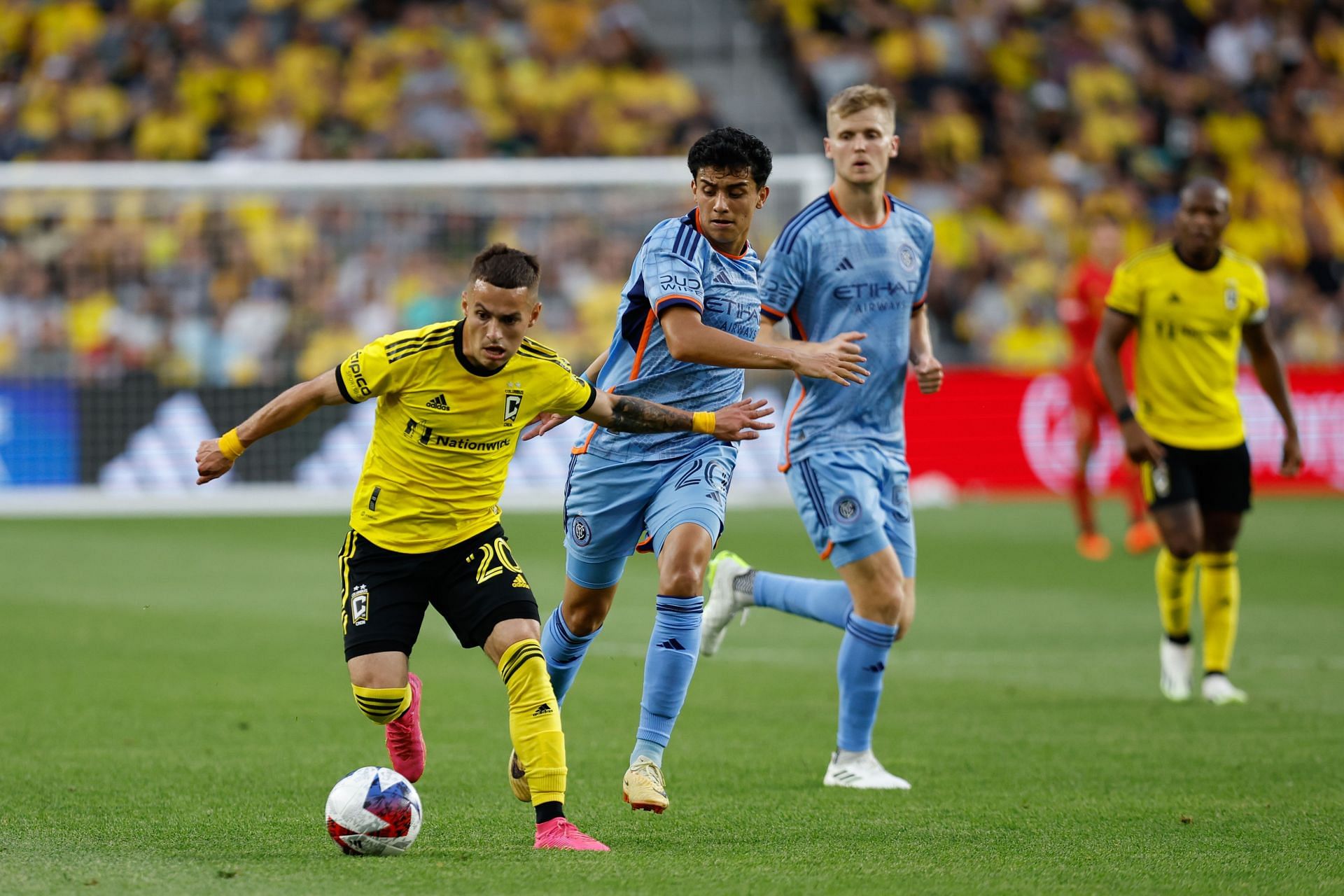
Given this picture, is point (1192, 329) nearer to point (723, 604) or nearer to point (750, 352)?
point (723, 604)

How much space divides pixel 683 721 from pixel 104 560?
333 inches

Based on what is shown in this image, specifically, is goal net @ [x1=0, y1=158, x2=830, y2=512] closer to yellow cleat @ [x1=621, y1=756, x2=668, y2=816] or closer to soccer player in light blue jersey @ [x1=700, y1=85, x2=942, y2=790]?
soccer player in light blue jersey @ [x1=700, y1=85, x2=942, y2=790]

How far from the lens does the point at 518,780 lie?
6.02 meters

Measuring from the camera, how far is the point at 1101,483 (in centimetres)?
2075

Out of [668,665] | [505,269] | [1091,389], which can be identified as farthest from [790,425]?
[1091,389]

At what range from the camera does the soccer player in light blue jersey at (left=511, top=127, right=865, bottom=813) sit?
6.00 metres

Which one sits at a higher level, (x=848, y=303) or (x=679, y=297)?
(x=848, y=303)

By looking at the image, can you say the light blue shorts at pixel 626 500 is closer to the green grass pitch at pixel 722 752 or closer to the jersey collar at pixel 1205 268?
the green grass pitch at pixel 722 752

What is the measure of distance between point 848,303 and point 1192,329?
105 inches

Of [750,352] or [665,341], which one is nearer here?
[750,352]

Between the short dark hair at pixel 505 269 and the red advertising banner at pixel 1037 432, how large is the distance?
14.4m

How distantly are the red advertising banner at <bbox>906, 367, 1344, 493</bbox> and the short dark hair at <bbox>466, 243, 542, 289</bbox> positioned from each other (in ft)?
47.3

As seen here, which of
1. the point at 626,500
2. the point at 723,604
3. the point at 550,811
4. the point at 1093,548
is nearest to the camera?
the point at 550,811

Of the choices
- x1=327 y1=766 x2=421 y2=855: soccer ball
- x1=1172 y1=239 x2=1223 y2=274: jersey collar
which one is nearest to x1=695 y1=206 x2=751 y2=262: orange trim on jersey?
x1=327 y1=766 x2=421 y2=855: soccer ball
